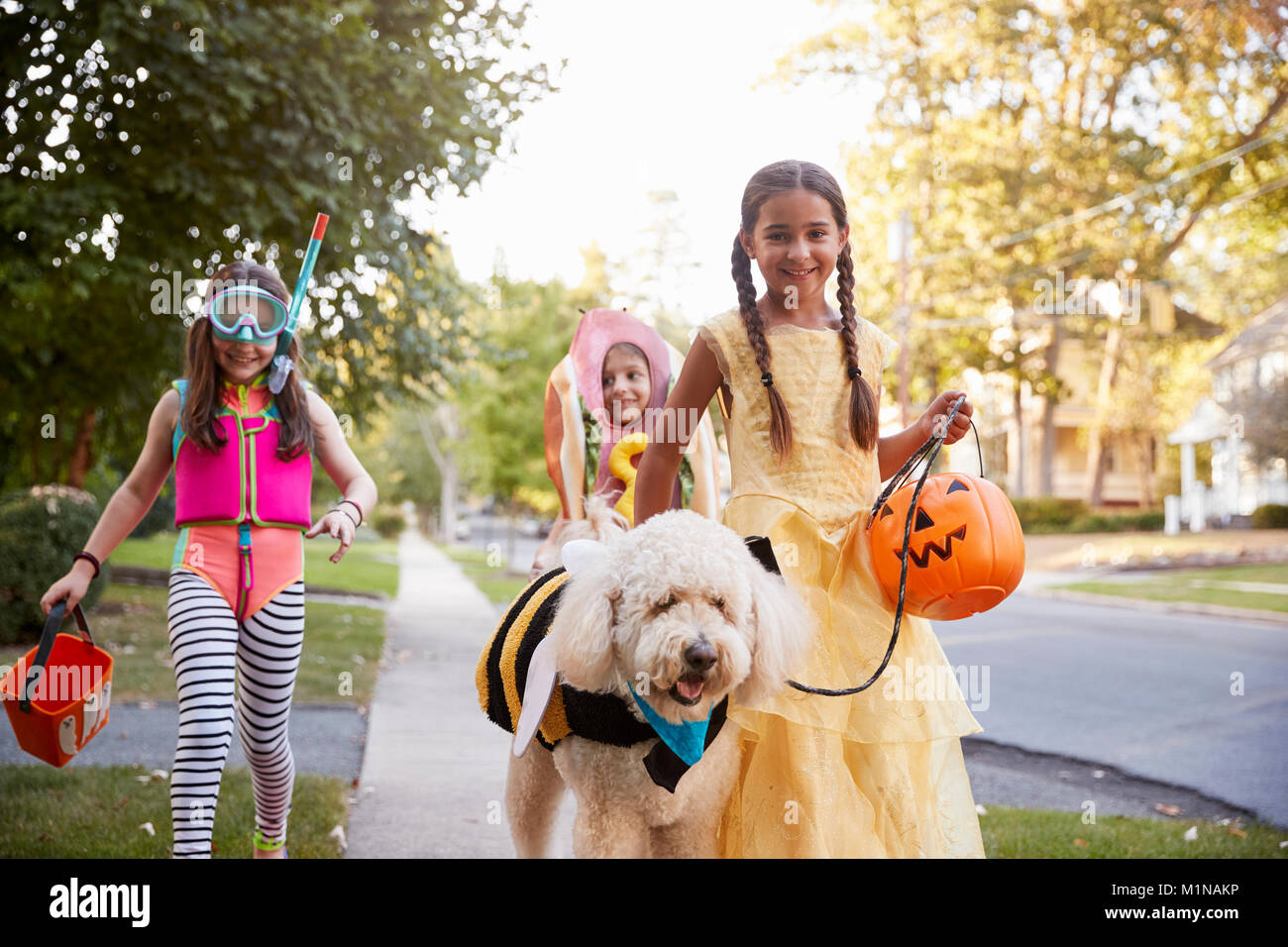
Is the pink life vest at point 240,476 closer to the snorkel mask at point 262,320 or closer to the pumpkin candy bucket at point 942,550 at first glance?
the snorkel mask at point 262,320

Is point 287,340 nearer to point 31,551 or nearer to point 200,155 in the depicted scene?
point 200,155

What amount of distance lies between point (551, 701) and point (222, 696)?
970mm

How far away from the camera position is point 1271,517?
1014 inches

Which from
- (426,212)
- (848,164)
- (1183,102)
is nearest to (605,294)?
(848,164)

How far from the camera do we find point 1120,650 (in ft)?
34.5

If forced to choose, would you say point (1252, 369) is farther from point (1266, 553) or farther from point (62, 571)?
point (62, 571)

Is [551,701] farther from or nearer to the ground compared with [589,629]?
Answer: nearer to the ground

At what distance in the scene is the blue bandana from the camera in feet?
7.32

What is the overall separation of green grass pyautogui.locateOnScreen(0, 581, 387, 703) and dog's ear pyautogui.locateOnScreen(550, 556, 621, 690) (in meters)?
5.43

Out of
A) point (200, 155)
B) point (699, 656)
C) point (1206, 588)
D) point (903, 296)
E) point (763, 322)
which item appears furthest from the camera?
point (903, 296)

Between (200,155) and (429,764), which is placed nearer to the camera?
(429,764)

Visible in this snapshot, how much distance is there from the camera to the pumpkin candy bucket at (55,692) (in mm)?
2662

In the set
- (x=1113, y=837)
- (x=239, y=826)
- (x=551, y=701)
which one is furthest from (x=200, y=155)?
(x=1113, y=837)
